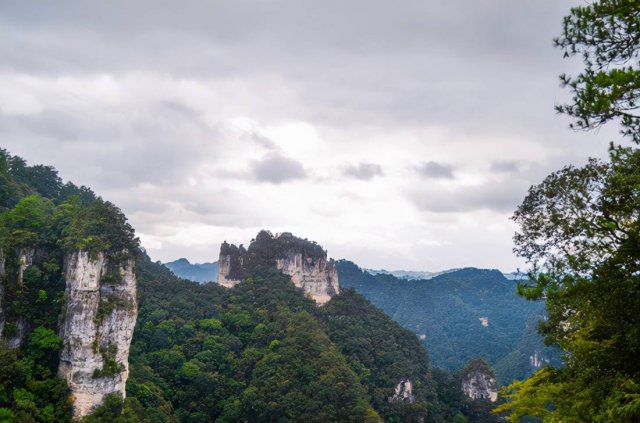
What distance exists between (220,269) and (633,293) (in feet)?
188

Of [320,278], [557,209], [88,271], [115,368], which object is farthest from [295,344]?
[557,209]

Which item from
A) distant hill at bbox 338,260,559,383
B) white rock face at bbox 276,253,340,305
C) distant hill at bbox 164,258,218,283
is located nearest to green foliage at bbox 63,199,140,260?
white rock face at bbox 276,253,340,305

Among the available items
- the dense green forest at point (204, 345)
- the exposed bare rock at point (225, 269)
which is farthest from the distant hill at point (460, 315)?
the exposed bare rock at point (225, 269)

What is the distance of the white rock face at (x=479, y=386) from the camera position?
172 ft

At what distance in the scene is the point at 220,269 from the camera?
61438mm

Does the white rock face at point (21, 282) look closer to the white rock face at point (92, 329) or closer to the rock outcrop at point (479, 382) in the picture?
the white rock face at point (92, 329)

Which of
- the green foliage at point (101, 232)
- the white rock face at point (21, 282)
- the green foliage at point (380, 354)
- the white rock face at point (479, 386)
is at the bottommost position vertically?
the white rock face at point (479, 386)

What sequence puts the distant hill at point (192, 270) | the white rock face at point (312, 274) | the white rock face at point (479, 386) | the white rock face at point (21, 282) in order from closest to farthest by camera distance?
the white rock face at point (21, 282) → the white rock face at point (479, 386) → the white rock face at point (312, 274) → the distant hill at point (192, 270)

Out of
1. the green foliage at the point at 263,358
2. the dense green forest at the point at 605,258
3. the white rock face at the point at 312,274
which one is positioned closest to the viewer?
the dense green forest at the point at 605,258

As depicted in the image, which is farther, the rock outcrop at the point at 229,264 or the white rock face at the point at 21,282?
the rock outcrop at the point at 229,264

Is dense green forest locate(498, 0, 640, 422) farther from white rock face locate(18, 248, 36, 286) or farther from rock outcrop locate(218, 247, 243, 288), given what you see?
rock outcrop locate(218, 247, 243, 288)

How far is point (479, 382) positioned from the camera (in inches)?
2069

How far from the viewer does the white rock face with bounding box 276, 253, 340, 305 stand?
6138 centimetres

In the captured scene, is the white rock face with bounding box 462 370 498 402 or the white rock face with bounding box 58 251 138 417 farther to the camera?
the white rock face with bounding box 462 370 498 402
